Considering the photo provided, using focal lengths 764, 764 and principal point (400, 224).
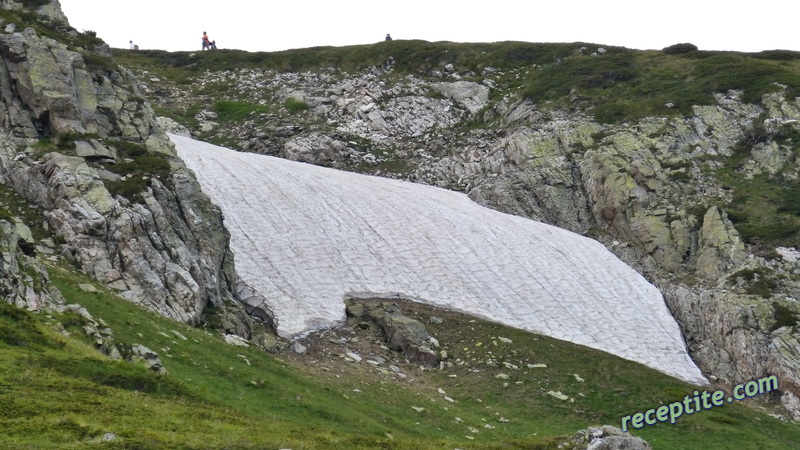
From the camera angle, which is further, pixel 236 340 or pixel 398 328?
pixel 398 328

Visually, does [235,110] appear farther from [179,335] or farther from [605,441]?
[605,441]

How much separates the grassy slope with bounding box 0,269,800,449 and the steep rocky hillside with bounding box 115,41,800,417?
9.75m

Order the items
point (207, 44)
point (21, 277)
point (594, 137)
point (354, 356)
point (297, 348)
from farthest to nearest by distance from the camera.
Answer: point (207, 44), point (594, 137), point (354, 356), point (297, 348), point (21, 277)

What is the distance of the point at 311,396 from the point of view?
29.5 meters

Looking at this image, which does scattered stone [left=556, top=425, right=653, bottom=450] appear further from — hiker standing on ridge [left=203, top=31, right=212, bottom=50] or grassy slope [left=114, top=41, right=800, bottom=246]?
hiker standing on ridge [left=203, top=31, right=212, bottom=50]

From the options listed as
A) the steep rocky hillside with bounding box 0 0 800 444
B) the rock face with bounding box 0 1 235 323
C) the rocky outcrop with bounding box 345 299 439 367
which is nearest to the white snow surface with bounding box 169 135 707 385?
the rocky outcrop with bounding box 345 299 439 367

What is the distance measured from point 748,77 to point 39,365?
73.4 meters

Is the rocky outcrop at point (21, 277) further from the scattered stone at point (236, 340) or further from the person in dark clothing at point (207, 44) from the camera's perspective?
the person in dark clothing at point (207, 44)

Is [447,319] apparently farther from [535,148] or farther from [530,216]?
[535,148]

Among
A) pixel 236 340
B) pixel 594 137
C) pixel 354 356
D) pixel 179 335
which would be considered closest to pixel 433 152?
pixel 594 137

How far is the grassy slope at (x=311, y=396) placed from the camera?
17750 millimetres

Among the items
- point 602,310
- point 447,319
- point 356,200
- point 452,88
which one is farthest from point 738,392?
point 452,88

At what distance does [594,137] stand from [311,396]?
48135 mm

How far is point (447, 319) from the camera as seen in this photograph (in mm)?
46688
